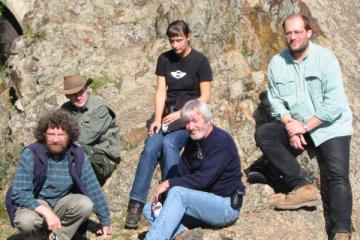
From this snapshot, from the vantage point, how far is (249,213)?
6.71 meters

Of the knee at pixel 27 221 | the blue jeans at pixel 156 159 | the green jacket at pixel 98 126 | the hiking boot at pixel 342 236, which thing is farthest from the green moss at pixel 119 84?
the hiking boot at pixel 342 236

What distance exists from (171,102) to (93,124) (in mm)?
1021

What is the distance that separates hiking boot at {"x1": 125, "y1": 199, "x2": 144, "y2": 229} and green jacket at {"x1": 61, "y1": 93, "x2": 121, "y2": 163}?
3.06ft

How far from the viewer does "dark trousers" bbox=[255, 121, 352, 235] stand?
247 inches

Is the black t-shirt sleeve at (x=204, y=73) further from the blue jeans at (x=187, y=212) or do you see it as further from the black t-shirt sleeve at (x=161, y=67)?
the blue jeans at (x=187, y=212)

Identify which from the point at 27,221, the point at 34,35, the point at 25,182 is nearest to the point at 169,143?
the point at 25,182

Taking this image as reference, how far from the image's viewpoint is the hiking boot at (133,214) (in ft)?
22.1

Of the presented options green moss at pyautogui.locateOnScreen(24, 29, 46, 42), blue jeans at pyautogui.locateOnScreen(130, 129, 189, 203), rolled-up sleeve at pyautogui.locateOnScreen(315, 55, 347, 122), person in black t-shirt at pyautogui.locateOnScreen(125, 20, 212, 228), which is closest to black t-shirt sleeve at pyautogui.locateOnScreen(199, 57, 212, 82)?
person in black t-shirt at pyautogui.locateOnScreen(125, 20, 212, 228)

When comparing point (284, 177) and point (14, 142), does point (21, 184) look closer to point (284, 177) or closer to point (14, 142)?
point (284, 177)

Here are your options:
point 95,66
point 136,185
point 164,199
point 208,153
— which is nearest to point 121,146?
point 136,185

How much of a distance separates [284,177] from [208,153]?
121 cm

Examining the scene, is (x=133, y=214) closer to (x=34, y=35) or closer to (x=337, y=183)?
(x=337, y=183)

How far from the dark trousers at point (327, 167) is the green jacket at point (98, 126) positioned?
1.92 m

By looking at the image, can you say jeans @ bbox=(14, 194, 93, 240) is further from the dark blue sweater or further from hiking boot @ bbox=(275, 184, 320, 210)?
hiking boot @ bbox=(275, 184, 320, 210)
